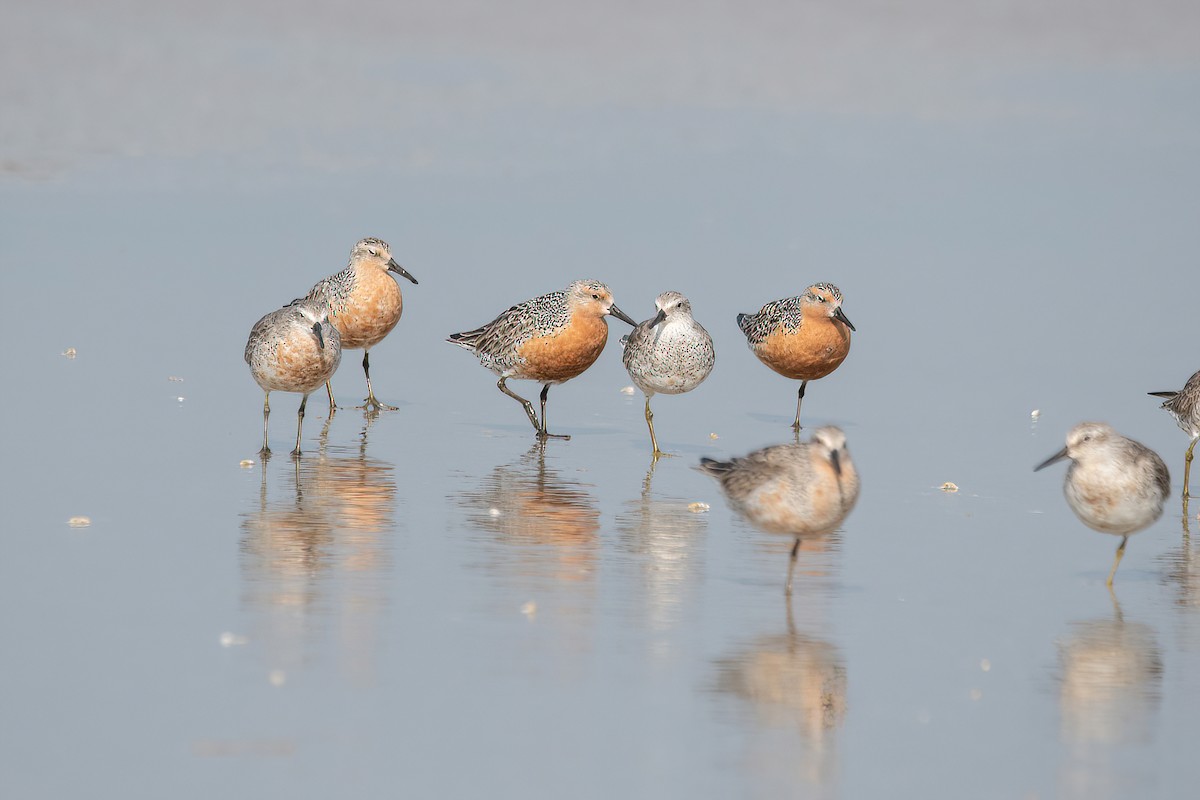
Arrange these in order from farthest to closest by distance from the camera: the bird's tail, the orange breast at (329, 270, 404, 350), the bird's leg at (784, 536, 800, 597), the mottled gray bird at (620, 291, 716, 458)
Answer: the orange breast at (329, 270, 404, 350)
the bird's tail
the mottled gray bird at (620, 291, 716, 458)
the bird's leg at (784, 536, 800, 597)

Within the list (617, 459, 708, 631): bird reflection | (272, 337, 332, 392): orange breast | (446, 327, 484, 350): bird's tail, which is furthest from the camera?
(446, 327, 484, 350): bird's tail

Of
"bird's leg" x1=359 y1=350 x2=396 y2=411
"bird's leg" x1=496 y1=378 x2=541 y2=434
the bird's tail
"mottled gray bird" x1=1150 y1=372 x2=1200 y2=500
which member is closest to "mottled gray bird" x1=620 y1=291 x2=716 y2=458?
"bird's leg" x1=496 y1=378 x2=541 y2=434

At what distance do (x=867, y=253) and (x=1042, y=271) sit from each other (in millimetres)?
2084

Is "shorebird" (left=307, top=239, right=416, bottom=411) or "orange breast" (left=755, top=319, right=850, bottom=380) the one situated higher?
"shorebird" (left=307, top=239, right=416, bottom=411)

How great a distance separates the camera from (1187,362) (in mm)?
16328

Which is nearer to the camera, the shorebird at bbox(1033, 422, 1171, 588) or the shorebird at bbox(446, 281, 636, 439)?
the shorebird at bbox(1033, 422, 1171, 588)

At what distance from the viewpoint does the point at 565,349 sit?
14.3 m

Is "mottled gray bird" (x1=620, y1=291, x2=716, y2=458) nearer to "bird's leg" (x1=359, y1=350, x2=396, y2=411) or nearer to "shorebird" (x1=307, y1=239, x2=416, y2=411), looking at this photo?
"bird's leg" (x1=359, y1=350, x2=396, y2=411)

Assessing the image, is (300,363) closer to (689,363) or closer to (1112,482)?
(689,363)

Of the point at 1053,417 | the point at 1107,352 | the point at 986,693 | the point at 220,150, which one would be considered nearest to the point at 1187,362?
the point at 1107,352

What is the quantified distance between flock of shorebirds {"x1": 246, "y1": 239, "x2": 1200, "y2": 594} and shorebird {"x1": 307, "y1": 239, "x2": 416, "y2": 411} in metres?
0.01

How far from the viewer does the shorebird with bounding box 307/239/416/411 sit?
15.5 meters

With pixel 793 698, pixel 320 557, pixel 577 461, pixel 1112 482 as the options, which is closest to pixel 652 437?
pixel 577 461

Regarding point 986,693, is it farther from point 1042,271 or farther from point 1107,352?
point 1042,271
